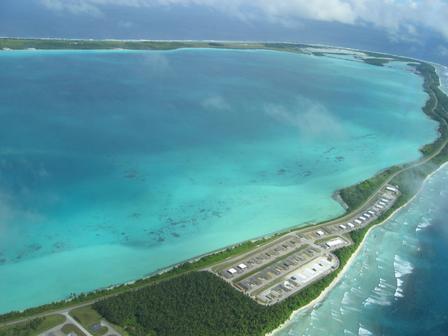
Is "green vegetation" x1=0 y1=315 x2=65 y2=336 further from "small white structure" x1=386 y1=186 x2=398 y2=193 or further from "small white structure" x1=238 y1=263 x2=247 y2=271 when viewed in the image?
"small white structure" x1=386 y1=186 x2=398 y2=193

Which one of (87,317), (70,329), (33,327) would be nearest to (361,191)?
(87,317)

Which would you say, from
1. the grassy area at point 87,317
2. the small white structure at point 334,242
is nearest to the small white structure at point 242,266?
the small white structure at point 334,242

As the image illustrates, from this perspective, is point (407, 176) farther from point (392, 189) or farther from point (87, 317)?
point (87, 317)

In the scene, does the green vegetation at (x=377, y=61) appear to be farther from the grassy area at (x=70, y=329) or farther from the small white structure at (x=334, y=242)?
the grassy area at (x=70, y=329)

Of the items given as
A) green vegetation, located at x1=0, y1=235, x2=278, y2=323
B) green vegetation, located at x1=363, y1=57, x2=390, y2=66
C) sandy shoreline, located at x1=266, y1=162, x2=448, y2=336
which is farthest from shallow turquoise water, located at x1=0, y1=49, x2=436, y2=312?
green vegetation, located at x1=363, y1=57, x2=390, y2=66

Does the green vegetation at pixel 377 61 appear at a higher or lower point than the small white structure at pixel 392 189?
higher

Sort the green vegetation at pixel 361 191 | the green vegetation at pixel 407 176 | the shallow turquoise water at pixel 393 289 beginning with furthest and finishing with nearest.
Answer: the green vegetation at pixel 407 176, the green vegetation at pixel 361 191, the shallow turquoise water at pixel 393 289

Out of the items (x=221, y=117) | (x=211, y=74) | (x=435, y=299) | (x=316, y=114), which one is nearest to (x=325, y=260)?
(x=435, y=299)
